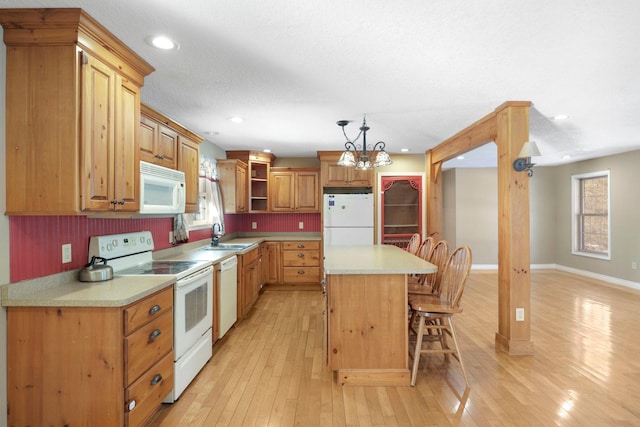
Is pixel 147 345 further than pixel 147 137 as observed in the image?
No

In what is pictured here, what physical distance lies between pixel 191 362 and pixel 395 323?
1.59 metres

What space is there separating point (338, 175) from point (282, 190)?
3.34 feet

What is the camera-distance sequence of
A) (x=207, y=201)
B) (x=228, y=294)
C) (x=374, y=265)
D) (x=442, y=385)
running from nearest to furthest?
(x=442, y=385), (x=374, y=265), (x=228, y=294), (x=207, y=201)

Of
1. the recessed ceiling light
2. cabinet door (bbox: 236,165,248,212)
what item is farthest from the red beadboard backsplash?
cabinet door (bbox: 236,165,248,212)

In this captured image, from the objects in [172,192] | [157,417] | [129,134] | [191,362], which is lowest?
[157,417]

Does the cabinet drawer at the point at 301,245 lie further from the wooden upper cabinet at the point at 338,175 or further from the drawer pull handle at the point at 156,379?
the drawer pull handle at the point at 156,379

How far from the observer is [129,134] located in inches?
84.8

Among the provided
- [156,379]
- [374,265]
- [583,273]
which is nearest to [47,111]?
[156,379]

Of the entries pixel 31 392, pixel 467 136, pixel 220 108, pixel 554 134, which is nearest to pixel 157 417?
pixel 31 392

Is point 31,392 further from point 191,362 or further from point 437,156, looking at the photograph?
point 437,156

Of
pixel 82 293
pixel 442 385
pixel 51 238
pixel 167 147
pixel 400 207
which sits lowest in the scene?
pixel 442 385

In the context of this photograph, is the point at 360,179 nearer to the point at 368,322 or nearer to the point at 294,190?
the point at 294,190

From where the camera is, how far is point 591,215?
6.58 m

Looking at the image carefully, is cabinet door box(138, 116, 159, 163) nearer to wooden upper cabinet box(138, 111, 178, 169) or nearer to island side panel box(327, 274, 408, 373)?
wooden upper cabinet box(138, 111, 178, 169)
